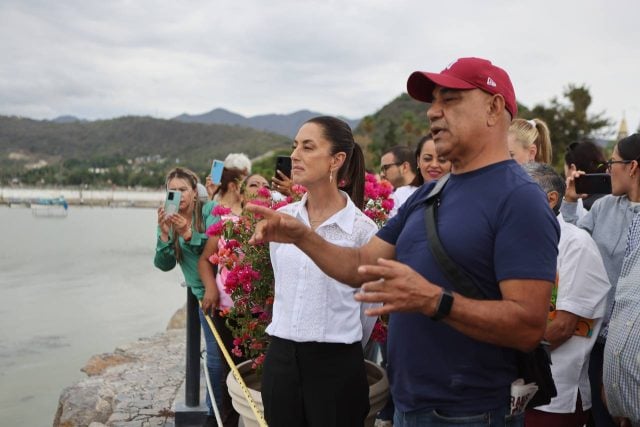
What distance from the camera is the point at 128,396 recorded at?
5.24 m

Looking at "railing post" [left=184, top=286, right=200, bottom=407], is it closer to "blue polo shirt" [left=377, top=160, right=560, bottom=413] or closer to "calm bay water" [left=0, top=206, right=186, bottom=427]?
"blue polo shirt" [left=377, top=160, right=560, bottom=413]

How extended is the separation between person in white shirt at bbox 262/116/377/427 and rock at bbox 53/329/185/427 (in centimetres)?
264

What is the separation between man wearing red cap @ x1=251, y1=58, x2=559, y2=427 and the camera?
1562mm

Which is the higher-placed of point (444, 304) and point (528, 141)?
point (528, 141)

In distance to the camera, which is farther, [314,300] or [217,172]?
[217,172]

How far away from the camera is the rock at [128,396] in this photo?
15.8ft

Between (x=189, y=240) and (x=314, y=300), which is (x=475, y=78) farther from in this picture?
(x=189, y=240)

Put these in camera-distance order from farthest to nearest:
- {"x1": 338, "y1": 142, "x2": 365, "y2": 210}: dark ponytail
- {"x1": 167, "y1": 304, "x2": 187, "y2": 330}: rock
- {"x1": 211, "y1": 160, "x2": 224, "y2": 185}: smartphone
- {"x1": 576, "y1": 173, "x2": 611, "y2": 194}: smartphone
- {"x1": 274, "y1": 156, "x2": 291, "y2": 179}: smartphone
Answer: {"x1": 167, "y1": 304, "x2": 187, "y2": 330}: rock → {"x1": 211, "y1": 160, "x2": 224, "y2": 185}: smartphone → {"x1": 274, "y1": 156, "x2": 291, "y2": 179}: smartphone → {"x1": 576, "y1": 173, "x2": 611, "y2": 194}: smartphone → {"x1": 338, "y1": 142, "x2": 365, "y2": 210}: dark ponytail

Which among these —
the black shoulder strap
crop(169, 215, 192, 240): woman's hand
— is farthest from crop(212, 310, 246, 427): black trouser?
the black shoulder strap

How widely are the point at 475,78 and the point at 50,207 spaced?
111649 millimetres

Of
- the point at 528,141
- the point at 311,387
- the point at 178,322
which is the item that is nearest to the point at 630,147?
the point at 528,141

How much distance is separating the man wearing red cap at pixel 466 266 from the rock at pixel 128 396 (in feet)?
11.1

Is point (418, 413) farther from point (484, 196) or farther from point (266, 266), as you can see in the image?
point (266, 266)

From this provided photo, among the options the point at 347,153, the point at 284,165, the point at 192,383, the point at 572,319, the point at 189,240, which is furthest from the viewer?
the point at 192,383
